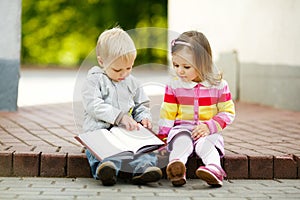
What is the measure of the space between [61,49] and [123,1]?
7.74ft

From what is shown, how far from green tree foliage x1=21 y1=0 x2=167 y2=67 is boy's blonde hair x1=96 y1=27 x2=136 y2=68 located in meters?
15.9

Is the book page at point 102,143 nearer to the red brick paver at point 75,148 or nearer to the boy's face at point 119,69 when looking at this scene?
the red brick paver at point 75,148

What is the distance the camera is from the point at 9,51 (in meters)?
6.26

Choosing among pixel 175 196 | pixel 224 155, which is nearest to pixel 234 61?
pixel 224 155

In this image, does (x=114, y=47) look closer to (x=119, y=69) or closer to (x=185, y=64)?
(x=119, y=69)

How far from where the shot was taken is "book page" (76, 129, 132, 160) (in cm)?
391

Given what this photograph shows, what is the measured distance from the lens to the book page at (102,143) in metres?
3.91

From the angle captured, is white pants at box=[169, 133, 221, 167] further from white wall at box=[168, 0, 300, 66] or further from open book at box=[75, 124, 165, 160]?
white wall at box=[168, 0, 300, 66]

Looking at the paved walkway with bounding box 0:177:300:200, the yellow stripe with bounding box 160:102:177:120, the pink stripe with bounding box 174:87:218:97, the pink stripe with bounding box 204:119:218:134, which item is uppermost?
the pink stripe with bounding box 174:87:218:97

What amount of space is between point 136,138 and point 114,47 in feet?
1.84

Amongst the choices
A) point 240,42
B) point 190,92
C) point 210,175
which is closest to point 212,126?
point 190,92

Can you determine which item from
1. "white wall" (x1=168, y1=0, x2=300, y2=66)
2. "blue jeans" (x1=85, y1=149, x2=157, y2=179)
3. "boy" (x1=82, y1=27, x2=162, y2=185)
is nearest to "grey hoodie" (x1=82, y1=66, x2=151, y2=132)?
"boy" (x1=82, y1=27, x2=162, y2=185)

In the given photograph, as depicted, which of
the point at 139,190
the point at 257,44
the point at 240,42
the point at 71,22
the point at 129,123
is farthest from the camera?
the point at 71,22

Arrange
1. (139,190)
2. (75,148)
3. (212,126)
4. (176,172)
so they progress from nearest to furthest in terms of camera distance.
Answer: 1. (139,190)
2. (176,172)
3. (212,126)
4. (75,148)
